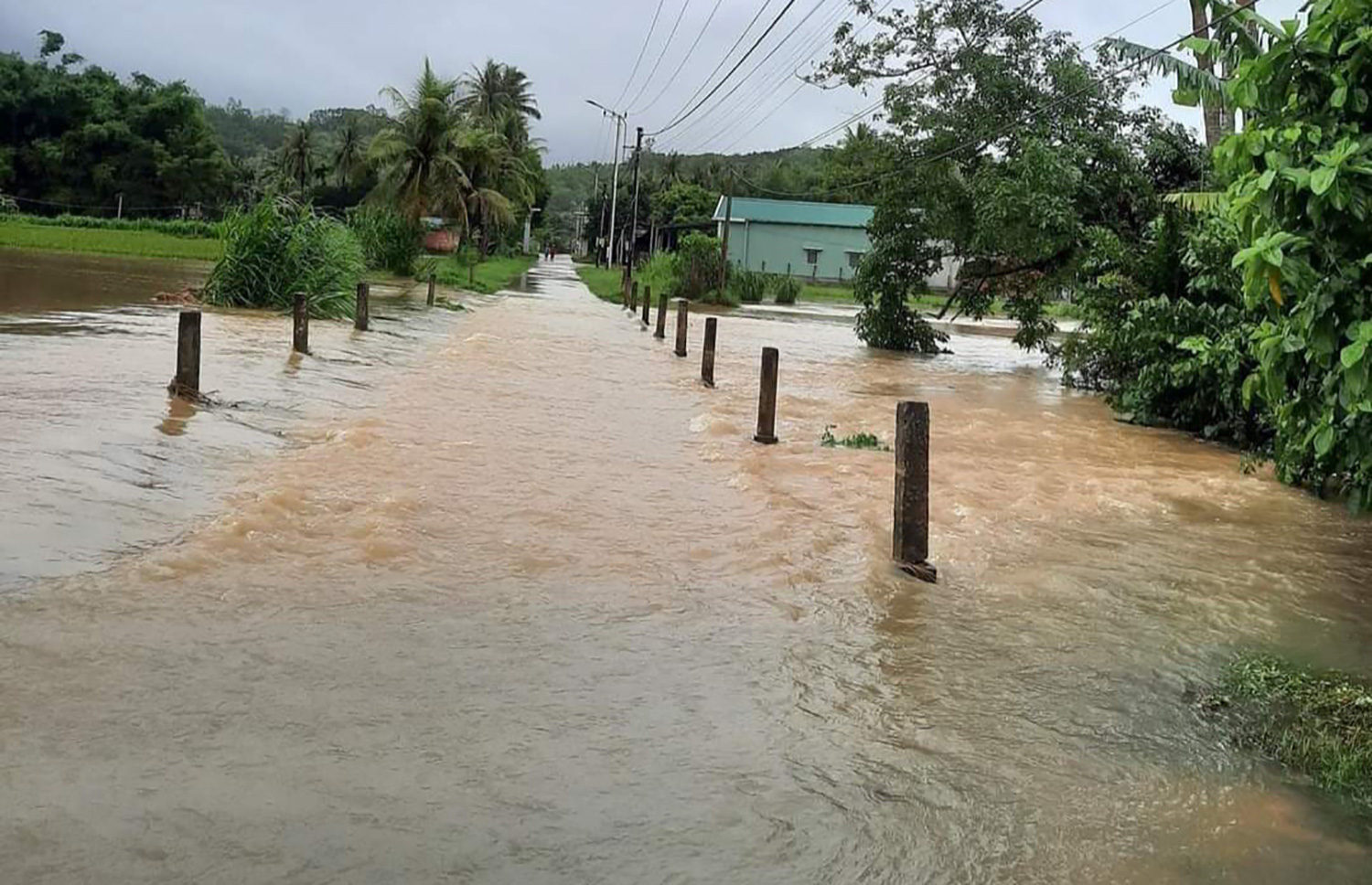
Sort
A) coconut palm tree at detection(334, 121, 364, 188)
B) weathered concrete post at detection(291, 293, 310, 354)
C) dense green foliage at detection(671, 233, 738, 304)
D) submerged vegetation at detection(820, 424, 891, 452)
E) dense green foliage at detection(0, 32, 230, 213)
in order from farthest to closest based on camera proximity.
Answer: coconut palm tree at detection(334, 121, 364, 188) → dense green foliage at detection(0, 32, 230, 213) → dense green foliage at detection(671, 233, 738, 304) → weathered concrete post at detection(291, 293, 310, 354) → submerged vegetation at detection(820, 424, 891, 452)

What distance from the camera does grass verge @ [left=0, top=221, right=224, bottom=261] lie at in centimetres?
4053

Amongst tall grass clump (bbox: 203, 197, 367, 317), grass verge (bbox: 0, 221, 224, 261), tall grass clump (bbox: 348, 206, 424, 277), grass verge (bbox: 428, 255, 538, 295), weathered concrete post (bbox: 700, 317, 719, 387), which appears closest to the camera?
weathered concrete post (bbox: 700, 317, 719, 387)

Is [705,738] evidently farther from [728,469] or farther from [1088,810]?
[728,469]

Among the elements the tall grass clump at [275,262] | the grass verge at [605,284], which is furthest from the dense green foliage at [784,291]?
the tall grass clump at [275,262]

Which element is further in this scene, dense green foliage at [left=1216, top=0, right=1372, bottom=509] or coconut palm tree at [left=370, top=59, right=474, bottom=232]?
coconut palm tree at [left=370, top=59, right=474, bottom=232]

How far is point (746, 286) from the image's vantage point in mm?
46438

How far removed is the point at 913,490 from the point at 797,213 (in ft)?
184

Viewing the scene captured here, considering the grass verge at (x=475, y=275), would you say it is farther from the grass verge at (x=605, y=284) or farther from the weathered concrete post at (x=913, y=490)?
the weathered concrete post at (x=913, y=490)

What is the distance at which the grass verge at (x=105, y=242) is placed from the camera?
40.5 metres

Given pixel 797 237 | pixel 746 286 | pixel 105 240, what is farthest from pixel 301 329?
pixel 797 237

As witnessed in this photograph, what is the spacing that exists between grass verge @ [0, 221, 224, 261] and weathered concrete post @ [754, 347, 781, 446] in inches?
1160

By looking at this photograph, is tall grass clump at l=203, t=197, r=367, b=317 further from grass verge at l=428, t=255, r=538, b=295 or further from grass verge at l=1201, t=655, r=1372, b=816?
grass verge at l=1201, t=655, r=1372, b=816

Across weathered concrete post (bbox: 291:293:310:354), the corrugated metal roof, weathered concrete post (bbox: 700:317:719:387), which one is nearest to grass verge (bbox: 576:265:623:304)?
the corrugated metal roof

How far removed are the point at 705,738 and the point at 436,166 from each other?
44.2 meters
